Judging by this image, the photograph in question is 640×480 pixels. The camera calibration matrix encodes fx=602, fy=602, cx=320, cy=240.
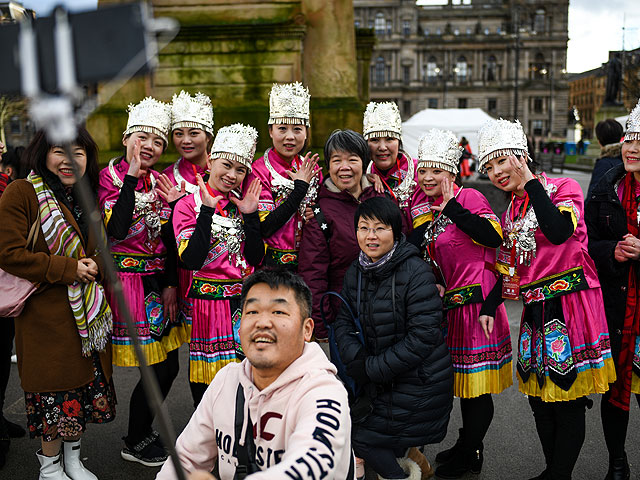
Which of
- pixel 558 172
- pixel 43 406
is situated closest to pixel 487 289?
pixel 43 406

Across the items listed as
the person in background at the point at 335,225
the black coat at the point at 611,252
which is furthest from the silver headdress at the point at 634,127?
the person in background at the point at 335,225

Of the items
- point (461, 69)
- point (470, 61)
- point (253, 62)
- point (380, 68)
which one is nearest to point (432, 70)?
point (461, 69)

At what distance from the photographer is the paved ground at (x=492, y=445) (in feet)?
12.3

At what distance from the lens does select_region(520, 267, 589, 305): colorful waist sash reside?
322 cm

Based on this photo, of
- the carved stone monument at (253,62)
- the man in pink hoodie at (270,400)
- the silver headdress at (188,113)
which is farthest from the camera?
the carved stone monument at (253,62)

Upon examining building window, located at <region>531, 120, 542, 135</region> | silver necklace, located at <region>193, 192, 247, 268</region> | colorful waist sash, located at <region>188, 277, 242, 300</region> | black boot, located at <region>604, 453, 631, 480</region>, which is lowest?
black boot, located at <region>604, 453, 631, 480</region>

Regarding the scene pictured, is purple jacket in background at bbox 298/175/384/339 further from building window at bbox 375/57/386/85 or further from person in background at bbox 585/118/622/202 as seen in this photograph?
building window at bbox 375/57/386/85

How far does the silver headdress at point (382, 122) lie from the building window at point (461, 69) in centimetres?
7919

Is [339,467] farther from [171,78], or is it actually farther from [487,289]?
[171,78]

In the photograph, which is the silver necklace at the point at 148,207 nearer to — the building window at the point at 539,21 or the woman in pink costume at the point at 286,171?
the woman in pink costume at the point at 286,171

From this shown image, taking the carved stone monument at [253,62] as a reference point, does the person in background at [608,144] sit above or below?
below

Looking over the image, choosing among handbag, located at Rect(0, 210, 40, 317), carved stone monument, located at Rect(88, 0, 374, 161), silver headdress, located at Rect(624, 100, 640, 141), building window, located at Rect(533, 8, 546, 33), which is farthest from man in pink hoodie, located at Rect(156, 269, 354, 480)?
building window, located at Rect(533, 8, 546, 33)

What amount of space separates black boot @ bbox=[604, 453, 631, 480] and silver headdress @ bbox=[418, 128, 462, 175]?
1939 mm

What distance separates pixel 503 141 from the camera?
10.9 ft
